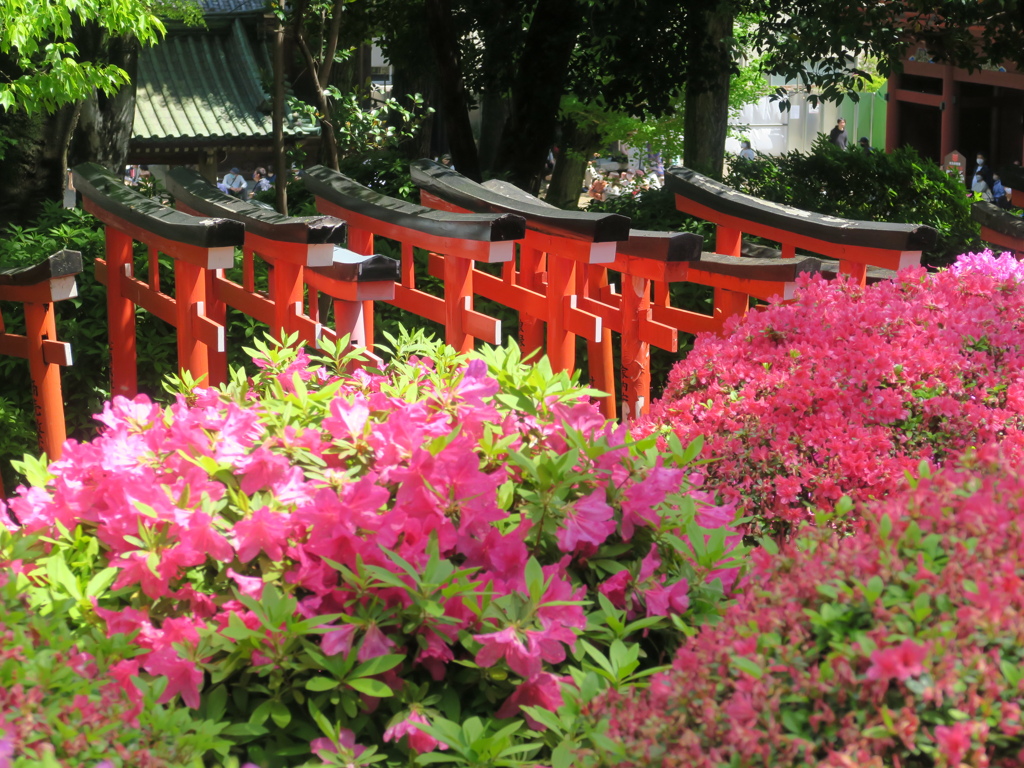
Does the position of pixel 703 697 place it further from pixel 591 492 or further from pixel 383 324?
pixel 383 324

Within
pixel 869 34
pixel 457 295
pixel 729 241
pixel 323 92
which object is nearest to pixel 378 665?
pixel 457 295

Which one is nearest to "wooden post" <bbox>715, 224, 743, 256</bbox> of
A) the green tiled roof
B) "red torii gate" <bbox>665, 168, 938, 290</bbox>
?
"red torii gate" <bbox>665, 168, 938, 290</bbox>

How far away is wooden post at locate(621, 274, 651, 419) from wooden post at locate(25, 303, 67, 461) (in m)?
2.28

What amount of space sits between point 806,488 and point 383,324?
311cm

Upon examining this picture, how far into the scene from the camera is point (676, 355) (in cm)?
605

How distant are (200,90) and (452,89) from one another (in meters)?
7.24

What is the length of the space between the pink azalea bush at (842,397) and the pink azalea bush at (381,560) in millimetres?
736

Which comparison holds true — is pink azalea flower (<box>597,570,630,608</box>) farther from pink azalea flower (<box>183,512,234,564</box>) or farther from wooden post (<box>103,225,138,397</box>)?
wooden post (<box>103,225,138,397</box>)

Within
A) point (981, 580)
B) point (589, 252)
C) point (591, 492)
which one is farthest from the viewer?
point (589, 252)

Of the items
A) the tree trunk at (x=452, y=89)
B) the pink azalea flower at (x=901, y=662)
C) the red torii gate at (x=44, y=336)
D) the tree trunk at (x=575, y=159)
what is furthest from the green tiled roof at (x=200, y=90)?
the pink azalea flower at (x=901, y=662)

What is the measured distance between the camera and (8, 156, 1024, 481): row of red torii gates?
4367mm

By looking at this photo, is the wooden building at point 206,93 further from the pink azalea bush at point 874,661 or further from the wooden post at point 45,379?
the pink azalea bush at point 874,661

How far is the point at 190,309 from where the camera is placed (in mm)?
4590

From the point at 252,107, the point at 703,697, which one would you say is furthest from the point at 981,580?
the point at 252,107
